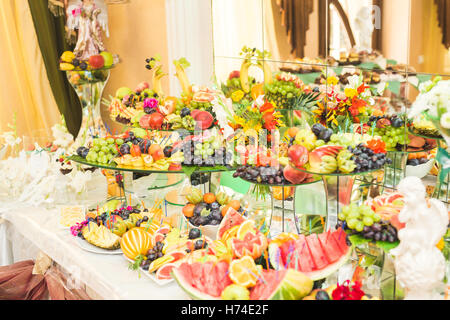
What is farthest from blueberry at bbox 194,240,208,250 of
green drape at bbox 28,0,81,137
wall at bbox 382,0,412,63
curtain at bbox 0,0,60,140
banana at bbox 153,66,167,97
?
green drape at bbox 28,0,81,137

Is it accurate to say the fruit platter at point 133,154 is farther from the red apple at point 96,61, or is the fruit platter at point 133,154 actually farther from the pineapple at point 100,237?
the red apple at point 96,61

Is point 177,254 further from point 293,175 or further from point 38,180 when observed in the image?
point 38,180

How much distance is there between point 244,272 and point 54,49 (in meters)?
3.01

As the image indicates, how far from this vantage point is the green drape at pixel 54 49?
361 centimetres

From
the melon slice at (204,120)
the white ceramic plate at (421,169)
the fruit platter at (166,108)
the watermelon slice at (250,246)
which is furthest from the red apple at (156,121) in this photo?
the white ceramic plate at (421,169)

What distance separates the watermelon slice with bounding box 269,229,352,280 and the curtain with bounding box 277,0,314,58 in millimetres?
1320

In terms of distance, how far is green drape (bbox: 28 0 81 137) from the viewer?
3.61m

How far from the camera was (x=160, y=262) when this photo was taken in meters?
1.49

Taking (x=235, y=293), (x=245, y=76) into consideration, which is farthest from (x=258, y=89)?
(x=235, y=293)

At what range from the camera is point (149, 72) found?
3.78 metres

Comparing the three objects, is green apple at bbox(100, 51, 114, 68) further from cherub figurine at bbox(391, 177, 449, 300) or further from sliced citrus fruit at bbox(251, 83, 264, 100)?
cherub figurine at bbox(391, 177, 449, 300)

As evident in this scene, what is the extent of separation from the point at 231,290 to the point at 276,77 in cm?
166

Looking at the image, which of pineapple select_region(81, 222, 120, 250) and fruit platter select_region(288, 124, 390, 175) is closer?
fruit platter select_region(288, 124, 390, 175)

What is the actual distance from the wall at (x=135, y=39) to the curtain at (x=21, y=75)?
0.57m
